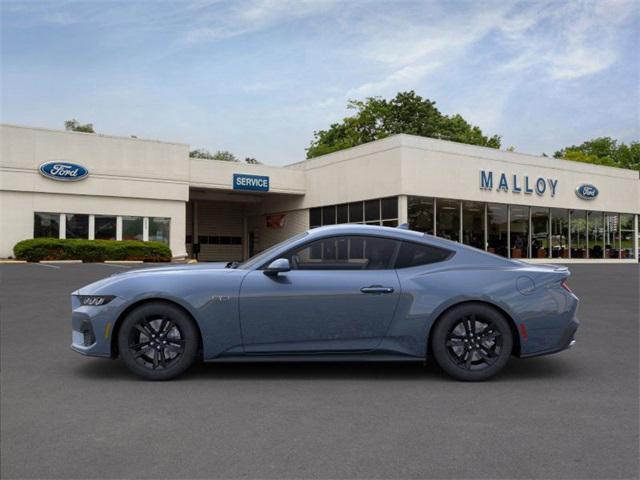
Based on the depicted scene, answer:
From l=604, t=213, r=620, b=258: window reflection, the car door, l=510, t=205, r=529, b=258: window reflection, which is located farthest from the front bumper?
l=604, t=213, r=620, b=258: window reflection

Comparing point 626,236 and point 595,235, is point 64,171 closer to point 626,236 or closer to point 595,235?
point 595,235

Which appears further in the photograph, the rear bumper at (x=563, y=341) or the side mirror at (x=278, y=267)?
the rear bumper at (x=563, y=341)

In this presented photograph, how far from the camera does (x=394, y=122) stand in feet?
193

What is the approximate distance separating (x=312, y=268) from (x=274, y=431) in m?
1.82

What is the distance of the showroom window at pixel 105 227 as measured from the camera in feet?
106

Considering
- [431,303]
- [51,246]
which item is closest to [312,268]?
[431,303]

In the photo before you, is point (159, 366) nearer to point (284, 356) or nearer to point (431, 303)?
point (284, 356)

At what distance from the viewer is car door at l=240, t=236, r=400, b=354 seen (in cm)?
516

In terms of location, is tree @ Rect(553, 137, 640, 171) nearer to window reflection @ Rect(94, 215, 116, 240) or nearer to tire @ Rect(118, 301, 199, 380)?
window reflection @ Rect(94, 215, 116, 240)

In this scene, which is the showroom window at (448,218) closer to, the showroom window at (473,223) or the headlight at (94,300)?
the showroom window at (473,223)

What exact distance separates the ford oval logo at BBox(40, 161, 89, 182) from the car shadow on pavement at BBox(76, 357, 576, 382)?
2773 cm

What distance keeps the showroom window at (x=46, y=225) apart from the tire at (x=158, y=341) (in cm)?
2871

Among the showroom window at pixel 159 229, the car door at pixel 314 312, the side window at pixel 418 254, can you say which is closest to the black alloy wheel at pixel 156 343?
the car door at pixel 314 312

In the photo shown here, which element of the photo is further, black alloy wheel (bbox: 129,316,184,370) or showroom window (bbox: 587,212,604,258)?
showroom window (bbox: 587,212,604,258)
